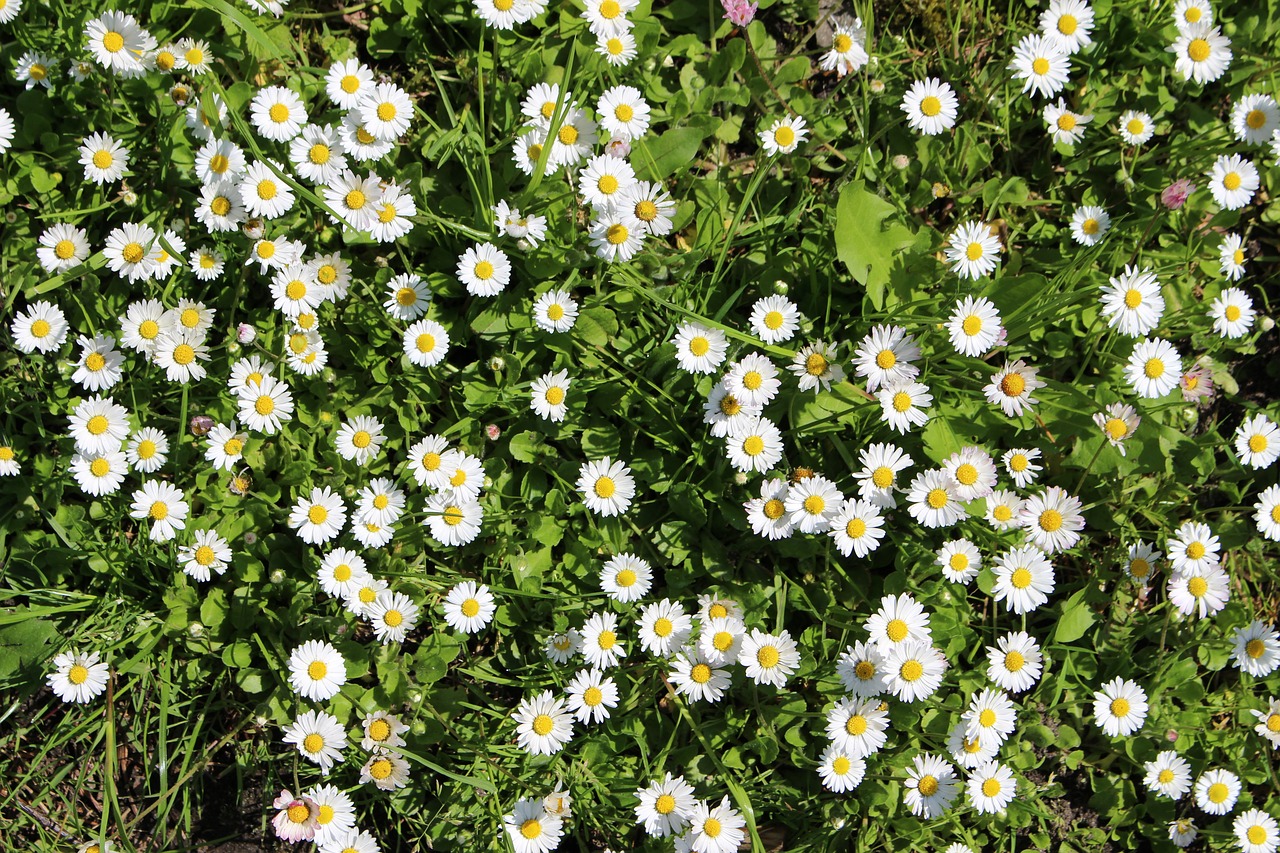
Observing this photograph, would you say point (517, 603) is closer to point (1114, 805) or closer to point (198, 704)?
point (198, 704)

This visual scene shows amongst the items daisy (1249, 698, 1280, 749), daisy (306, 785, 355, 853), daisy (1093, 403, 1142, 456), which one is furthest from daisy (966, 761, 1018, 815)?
daisy (306, 785, 355, 853)

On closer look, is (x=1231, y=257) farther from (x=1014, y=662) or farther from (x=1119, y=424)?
(x=1014, y=662)

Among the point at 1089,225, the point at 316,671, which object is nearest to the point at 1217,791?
the point at 1089,225

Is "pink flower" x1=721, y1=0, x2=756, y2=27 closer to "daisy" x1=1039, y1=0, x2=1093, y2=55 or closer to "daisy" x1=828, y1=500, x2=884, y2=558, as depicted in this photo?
"daisy" x1=1039, y1=0, x2=1093, y2=55

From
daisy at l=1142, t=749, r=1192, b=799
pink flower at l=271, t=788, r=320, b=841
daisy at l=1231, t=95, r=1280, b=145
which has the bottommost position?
pink flower at l=271, t=788, r=320, b=841

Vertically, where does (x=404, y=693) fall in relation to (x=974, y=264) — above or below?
below

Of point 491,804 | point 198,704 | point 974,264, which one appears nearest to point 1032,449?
point 974,264

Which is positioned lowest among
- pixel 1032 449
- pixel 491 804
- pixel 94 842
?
pixel 94 842
